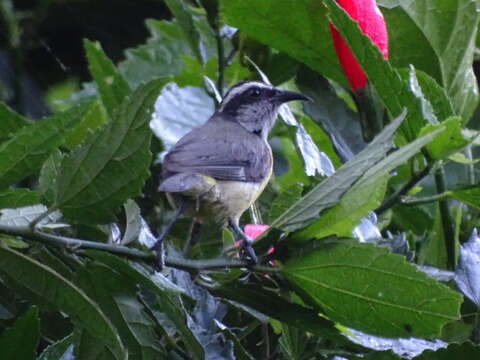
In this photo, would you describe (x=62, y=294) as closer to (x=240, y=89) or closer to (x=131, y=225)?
(x=131, y=225)

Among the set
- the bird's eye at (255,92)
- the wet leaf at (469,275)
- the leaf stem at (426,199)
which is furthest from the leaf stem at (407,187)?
the bird's eye at (255,92)

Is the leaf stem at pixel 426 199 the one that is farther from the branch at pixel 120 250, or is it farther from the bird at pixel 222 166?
the branch at pixel 120 250

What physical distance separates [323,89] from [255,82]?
382mm

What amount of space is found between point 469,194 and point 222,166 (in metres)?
0.75

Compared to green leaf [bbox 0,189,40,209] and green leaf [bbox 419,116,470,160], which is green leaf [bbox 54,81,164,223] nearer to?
green leaf [bbox 0,189,40,209]

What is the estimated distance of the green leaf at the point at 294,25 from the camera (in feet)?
6.68

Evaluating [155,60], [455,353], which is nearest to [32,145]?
[455,353]

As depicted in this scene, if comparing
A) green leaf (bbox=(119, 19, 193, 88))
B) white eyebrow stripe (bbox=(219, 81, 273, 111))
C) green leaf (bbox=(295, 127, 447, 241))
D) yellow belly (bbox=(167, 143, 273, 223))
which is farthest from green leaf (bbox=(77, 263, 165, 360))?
green leaf (bbox=(119, 19, 193, 88))

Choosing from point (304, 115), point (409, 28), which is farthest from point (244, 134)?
point (409, 28)

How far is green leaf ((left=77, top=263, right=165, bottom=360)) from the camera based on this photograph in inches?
57.0

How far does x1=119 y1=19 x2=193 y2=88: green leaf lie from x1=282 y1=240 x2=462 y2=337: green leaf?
1.43 meters

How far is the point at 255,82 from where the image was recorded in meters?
Result: 2.53

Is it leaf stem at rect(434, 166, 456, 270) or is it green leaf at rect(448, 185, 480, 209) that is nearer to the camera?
green leaf at rect(448, 185, 480, 209)

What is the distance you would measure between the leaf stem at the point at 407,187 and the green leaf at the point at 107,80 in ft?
1.98
